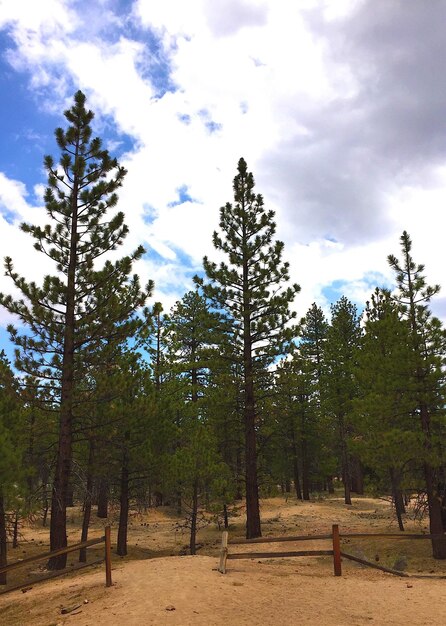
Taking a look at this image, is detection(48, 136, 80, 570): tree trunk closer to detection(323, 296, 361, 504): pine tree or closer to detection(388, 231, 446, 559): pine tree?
detection(388, 231, 446, 559): pine tree

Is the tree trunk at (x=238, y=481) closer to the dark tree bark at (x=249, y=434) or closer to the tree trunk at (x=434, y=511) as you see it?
the dark tree bark at (x=249, y=434)

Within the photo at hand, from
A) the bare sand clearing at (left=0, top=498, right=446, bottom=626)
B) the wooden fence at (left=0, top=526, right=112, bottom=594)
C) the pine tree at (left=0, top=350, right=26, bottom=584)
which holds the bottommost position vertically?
the bare sand clearing at (left=0, top=498, right=446, bottom=626)

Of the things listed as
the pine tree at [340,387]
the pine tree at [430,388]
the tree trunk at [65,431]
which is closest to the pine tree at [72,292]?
the tree trunk at [65,431]

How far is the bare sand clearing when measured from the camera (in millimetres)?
7355

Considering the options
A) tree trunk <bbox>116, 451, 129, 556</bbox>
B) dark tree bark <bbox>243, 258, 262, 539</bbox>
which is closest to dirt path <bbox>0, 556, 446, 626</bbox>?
tree trunk <bbox>116, 451, 129, 556</bbox>

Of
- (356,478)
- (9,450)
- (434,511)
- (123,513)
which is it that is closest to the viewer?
(9,450)

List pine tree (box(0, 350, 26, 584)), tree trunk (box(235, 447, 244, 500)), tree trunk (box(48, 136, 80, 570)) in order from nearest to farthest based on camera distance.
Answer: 1. pine tree (box(0, 350, 26, 584))
2. tree trunk (box(48, 136, 80, 570))
3. tree trunk (box(235, 447, 244, 500))

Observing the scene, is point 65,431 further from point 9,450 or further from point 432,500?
point 432,500

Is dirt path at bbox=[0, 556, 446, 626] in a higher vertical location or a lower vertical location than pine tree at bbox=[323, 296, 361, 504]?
lower

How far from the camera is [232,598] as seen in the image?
27.3 ft

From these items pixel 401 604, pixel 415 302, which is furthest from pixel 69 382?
pixel 415 302

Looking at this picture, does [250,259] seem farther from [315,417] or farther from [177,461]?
[315,417]

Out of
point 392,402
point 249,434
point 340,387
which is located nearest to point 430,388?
point 392,402

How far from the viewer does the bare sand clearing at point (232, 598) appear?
7.36 meters
